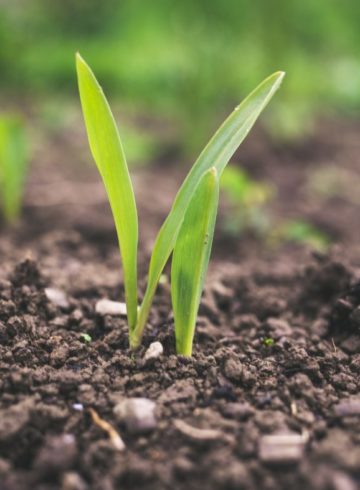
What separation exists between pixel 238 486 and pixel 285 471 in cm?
9

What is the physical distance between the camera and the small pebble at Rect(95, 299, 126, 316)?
1498 mm

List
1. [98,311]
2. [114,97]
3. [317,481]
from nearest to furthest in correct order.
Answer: [317,481] → [98,311] → [114,97]

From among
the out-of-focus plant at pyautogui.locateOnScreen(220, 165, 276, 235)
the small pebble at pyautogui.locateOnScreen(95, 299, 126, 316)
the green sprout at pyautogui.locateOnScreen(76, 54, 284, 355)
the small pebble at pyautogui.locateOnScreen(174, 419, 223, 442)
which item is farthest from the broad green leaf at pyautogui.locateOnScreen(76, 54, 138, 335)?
the out-of-focus plant at pyautogui.locateOnScreen(220, 165, 276, 235)

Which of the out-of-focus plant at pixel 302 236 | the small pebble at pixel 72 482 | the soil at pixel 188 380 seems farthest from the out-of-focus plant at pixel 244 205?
the small pebble at pixel 72 482

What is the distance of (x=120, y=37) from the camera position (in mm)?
6816


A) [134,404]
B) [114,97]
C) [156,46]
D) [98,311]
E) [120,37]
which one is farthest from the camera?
[120,37]

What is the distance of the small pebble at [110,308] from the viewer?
150 cm

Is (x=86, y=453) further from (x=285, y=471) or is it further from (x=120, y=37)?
(x=120, y=37)

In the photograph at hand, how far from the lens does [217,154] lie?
48.8 inches

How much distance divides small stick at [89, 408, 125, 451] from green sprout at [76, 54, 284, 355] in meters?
0.25

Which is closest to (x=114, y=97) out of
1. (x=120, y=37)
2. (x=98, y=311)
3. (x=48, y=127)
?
(x=48, y=127)

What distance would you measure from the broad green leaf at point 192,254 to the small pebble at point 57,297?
368 mm

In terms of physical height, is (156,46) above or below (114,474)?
above

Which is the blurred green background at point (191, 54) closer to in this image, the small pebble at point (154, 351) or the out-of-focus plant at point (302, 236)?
the out-of-focus plant at point (302, 236)
